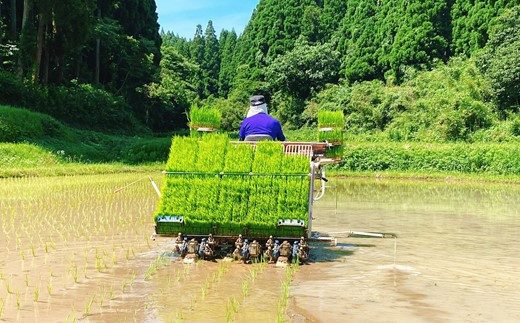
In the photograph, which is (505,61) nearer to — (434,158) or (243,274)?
(434,158)

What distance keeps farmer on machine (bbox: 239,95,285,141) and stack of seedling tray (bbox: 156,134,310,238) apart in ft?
1.74

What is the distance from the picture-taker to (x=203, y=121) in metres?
7.18

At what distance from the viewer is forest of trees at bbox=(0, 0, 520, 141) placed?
80.1 ft

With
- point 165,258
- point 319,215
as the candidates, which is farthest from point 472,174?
point 165,258

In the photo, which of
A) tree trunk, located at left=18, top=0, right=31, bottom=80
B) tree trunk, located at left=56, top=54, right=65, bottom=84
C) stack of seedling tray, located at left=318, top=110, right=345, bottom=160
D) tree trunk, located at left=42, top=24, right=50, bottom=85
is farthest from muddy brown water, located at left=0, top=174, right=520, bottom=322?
tree trunk, located at left=56, top=54, right=65, bottom=84

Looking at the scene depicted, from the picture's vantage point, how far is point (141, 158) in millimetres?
21828

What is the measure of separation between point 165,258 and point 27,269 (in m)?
1.50

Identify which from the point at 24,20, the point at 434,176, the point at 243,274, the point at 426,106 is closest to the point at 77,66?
the point at 24,20

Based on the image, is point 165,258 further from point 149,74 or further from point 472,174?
point 149,74

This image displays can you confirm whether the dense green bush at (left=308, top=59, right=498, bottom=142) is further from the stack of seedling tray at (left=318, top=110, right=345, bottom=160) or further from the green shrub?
the green shrub

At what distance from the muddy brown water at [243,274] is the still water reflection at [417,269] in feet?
0.06

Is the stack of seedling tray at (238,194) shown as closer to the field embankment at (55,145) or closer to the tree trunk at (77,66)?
the field embankment at (55,145)

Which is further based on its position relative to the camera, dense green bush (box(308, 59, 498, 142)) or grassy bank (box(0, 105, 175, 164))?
dense green bush (box(308, 59, 498, 142))

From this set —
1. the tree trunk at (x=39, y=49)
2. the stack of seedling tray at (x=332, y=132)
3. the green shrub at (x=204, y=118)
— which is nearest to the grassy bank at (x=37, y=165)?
the tree trunk at (x=39, y=49)
